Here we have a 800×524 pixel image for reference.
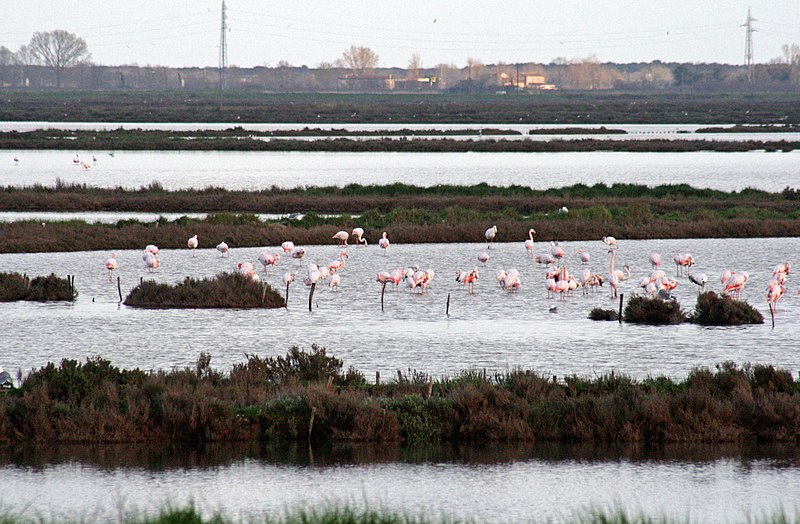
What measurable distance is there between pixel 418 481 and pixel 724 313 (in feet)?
32.5

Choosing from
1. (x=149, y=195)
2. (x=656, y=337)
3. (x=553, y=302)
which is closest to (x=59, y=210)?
(x=149, y=195)

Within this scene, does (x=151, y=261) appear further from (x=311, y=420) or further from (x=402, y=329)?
(x=311, y=420)

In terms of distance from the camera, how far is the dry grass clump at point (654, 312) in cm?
2028

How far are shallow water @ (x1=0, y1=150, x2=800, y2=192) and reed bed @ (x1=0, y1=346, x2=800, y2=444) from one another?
3333cm

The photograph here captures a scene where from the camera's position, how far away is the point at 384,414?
42.8 ft

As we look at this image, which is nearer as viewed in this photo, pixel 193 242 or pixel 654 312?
pixel 654 312

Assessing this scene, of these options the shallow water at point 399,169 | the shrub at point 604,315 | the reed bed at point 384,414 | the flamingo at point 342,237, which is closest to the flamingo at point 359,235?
the flamingo at point 342,237

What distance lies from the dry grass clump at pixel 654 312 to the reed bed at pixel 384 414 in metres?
6.64

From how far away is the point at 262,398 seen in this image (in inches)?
535

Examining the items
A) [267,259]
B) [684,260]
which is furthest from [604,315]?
[267,259]

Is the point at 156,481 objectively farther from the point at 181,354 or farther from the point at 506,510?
the point at 181,354

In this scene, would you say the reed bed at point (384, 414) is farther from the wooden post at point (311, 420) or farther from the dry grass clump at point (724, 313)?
the dry grass clump at point (724, 313)

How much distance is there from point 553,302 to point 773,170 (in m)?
37.3

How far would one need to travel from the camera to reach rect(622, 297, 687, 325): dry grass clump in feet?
66.5
